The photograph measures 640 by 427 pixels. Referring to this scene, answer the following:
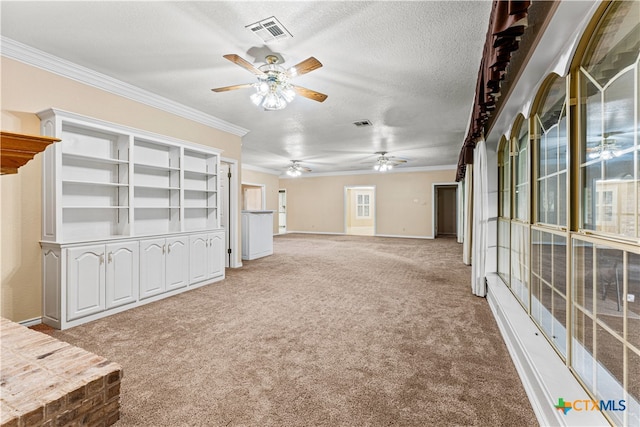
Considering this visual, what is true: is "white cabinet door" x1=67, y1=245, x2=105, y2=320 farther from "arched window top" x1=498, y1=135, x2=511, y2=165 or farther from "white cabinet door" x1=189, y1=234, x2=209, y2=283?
"arched window top" x1=498, y1=135, x2=511, y2=165

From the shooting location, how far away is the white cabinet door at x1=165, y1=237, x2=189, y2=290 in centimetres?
380

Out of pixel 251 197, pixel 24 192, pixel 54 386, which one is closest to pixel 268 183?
pixel 251 197

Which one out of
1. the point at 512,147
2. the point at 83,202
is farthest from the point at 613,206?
the point at 83,202

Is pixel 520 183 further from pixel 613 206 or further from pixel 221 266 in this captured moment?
pixel 221 266

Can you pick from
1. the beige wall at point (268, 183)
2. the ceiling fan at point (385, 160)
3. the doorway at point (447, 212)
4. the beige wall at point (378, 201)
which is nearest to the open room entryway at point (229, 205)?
the ceiling fan at point (385, 160)

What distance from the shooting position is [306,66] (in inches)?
95.7

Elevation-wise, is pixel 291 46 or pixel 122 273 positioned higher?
pixel 291 46

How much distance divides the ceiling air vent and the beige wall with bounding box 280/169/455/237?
29.4ft

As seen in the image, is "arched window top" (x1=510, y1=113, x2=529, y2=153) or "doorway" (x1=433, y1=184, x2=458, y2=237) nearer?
"arched window top" (x1=510, y1=113, x2=529, y2=153)

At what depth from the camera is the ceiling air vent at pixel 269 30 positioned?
2324mm

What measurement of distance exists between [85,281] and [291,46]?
9.95ft

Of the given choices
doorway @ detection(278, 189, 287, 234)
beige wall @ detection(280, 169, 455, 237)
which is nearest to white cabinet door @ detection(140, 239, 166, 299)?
beige wall @ detection(280, 169, 455, 237)

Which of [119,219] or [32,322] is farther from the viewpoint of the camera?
[119,219]

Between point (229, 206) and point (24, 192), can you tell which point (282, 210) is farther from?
point (24, 192)
